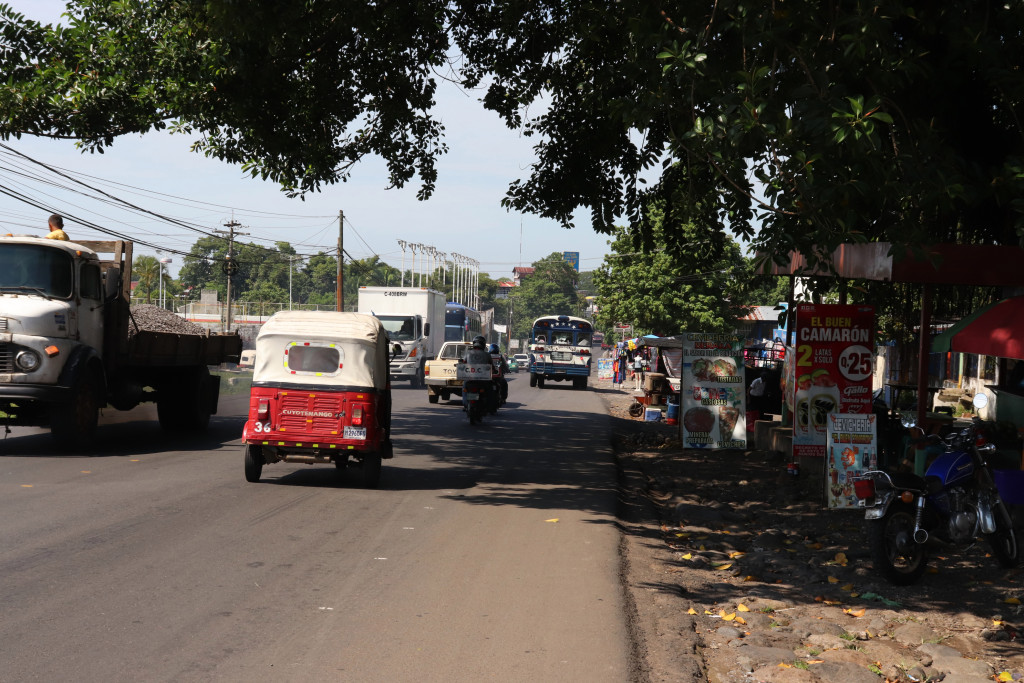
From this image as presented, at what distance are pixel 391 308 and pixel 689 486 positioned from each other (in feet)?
100.0

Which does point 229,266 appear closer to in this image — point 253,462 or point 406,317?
point 406,317

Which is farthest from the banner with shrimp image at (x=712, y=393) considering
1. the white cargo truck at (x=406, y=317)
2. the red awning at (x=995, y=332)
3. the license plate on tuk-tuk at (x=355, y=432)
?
the white cargo truck at (x=406, y=317)

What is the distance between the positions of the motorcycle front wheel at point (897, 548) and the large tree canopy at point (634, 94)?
2.40 metres

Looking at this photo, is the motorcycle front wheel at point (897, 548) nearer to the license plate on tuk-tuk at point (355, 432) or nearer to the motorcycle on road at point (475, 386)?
the license plate on tuk-tuk at point (355, 432)

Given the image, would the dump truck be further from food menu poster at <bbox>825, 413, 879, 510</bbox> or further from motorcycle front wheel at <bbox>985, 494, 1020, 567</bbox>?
motorcycle front wheel at <bbox>985, 494, 1020, 567</bbox>

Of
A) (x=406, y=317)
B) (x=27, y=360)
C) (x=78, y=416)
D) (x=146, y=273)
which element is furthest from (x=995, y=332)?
(x=146, y=273)

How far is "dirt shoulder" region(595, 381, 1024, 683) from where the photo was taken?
6.14 meters

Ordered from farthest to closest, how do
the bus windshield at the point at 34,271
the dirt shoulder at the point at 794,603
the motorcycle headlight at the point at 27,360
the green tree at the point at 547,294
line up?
the green tree at the point at 547,294, the bus windshield at the point at 34,271, the motorcycle headlight at the point at 27,360, the dirt shoulder at the point at 794,603

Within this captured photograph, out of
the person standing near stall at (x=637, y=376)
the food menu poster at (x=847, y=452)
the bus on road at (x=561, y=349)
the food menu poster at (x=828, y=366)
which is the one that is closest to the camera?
the food menu poster at (x=847, y=452)

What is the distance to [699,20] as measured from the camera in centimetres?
1008

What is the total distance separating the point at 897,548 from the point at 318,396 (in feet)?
22.6

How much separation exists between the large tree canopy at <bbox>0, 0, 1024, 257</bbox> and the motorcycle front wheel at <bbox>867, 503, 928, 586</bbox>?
7.88 ft

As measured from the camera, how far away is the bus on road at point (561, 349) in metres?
47.5

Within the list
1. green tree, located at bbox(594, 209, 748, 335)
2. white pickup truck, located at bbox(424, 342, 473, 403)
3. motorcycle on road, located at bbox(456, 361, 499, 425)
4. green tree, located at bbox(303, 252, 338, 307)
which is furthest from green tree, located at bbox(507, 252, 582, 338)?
motorcycle on road, located at bbox(456, 361, 499, 425)
